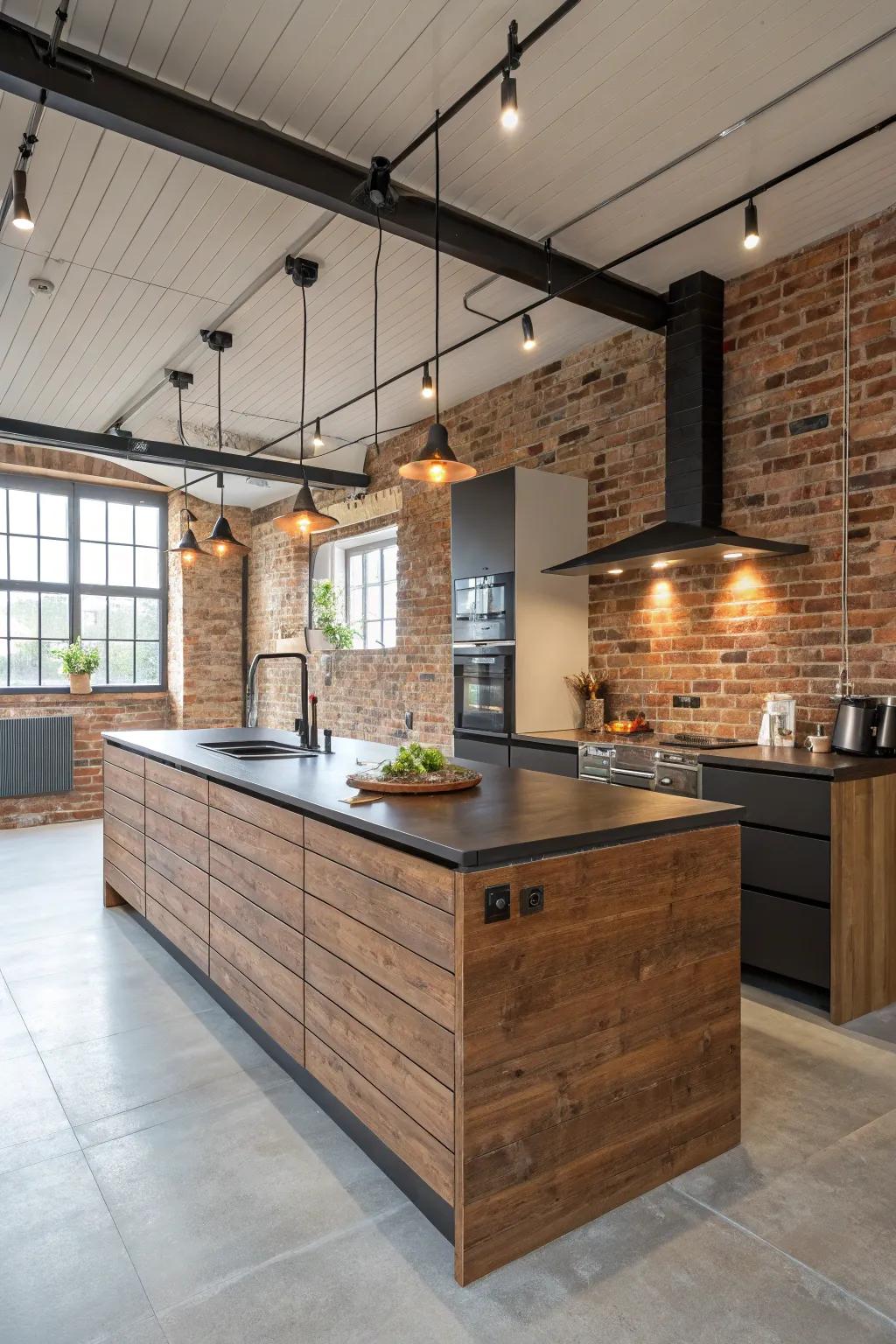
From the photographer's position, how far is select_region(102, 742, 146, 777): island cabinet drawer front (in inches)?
150

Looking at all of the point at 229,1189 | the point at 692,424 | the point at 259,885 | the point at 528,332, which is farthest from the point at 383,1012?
the point at 528,332

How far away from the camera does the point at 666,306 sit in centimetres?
402

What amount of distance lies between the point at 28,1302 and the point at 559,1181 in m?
1.12

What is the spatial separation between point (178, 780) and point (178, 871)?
38 cm

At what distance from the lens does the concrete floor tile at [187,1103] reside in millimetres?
2246

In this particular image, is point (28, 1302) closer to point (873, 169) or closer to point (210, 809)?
point (210, 809)

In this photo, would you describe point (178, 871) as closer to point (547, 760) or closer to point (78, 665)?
point (547, 760)

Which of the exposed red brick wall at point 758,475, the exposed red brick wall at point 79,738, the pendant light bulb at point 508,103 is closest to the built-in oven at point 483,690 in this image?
the exposed red brick wall at point 758,475

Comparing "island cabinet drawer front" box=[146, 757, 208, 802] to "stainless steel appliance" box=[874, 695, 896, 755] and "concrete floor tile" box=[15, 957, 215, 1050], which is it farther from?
"stainless steel appliance" box=[874, 695, 896, 755]

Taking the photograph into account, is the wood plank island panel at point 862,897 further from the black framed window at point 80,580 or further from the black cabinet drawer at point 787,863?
the black framed window at point 80,580

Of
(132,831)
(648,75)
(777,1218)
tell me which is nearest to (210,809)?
(132,831)

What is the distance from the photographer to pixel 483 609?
183 inches

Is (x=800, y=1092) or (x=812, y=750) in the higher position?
(x=812, y=750)

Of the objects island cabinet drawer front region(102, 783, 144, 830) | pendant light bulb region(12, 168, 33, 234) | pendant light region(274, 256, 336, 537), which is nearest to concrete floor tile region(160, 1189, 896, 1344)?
island cabinet drawer front region(102, 783, 144, 830)
